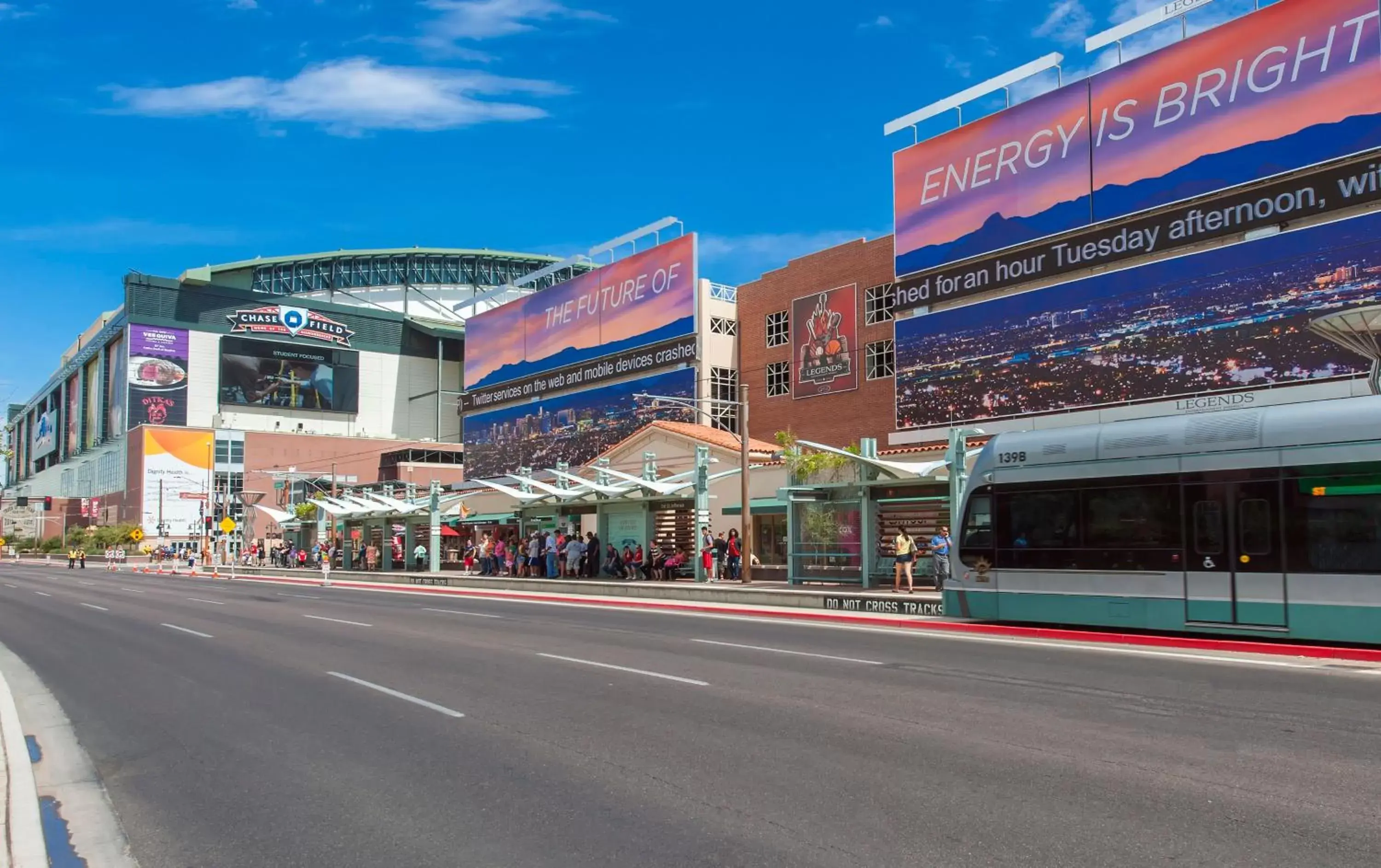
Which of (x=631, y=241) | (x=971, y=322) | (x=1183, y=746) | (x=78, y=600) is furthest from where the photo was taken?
(x=631, y=241)

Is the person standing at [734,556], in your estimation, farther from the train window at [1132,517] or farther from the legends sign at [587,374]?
the legends sign at [587,374]

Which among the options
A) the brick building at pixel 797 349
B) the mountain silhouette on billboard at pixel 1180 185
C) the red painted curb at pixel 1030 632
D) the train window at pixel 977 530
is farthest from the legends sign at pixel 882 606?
the brick building at pixel 797 349

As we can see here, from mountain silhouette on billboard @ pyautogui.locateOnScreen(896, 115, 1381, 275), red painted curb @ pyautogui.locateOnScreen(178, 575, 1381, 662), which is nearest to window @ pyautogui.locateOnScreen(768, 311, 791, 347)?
mountain silhouette on billboard @ pyautogui.locateOnScreen(896, 115, 1381, 275)

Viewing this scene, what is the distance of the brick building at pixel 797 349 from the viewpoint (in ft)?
155

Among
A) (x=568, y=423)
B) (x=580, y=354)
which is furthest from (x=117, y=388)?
(x=580, y=354)

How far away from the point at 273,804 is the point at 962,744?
484cm

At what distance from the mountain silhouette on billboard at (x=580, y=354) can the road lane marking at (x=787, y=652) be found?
40.3 m

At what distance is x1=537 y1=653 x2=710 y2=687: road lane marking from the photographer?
37.6ft

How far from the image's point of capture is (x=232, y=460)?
103188mm

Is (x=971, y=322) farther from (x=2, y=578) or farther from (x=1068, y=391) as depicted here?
(x=2, y=578)

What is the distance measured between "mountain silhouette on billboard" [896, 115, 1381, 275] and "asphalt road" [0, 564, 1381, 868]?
24268mm

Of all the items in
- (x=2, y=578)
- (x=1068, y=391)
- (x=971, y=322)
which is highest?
(x=971, y=322)

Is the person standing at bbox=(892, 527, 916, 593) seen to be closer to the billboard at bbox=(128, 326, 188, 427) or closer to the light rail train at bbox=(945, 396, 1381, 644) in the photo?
the light rail train at bbox=(945, 396, 1381, 644)

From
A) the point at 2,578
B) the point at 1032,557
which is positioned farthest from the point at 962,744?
the point at 2,578
